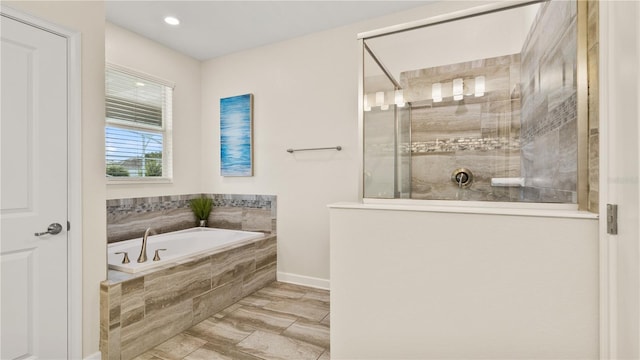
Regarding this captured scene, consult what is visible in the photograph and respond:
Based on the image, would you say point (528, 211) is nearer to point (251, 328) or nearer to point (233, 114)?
point (251, 328)

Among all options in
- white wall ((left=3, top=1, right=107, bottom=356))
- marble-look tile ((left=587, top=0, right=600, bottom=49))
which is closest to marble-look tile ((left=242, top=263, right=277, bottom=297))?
white wall ((left=3, top=1, right=107, bottom=356))

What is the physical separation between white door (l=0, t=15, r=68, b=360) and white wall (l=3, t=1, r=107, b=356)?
0.30 ft

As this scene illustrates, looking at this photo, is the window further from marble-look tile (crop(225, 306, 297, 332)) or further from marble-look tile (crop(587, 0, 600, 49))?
marble-look tile (crop(587, 0, 600, 49))

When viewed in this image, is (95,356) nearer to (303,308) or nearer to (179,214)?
(303,308)

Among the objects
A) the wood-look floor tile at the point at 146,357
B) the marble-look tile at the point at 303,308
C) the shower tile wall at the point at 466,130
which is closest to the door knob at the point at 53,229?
the wood-look floor tile at the point at 146,357

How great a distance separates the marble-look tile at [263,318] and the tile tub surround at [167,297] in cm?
19

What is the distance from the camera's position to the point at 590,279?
117 centimetres

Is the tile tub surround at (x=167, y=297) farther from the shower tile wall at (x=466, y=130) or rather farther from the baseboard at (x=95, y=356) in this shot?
the shower tile wall at (x=466, y=130)

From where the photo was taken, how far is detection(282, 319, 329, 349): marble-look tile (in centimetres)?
211

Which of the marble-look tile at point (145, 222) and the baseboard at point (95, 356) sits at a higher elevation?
the marble-look tile at point (145, 222)

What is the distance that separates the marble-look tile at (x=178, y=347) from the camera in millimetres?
A: 1943
